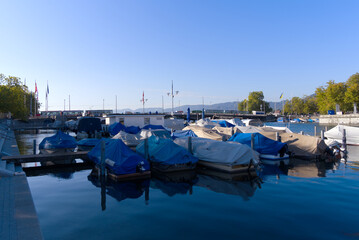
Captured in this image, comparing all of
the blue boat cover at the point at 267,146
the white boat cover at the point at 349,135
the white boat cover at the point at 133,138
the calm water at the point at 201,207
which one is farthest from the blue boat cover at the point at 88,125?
the white boat cover at the point at 349,135

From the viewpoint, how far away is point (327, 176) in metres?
18.9

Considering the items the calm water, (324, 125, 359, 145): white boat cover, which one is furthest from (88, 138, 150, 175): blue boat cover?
(324, 125, 359, 145): white boat cover

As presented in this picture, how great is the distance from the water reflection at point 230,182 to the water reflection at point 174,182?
0.65 m

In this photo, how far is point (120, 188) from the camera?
15.8 metres

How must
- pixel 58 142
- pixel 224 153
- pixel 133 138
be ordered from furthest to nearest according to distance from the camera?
pixel 133 138 → pixel 58 142 → pixel 224 153

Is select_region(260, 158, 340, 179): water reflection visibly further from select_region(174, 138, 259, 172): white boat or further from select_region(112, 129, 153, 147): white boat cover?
select_region(112, 129, 153, 147): white boat cover

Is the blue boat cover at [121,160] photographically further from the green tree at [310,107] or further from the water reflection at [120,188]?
the green tree at [310,107]

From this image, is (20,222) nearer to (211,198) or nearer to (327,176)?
(211,198)

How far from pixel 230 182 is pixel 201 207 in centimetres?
516

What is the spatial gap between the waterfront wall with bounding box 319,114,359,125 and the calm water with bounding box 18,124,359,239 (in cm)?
8362

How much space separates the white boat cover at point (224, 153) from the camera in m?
19.4

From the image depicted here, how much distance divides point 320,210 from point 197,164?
35.7 ft

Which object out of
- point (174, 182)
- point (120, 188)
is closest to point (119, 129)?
point (174, 182)

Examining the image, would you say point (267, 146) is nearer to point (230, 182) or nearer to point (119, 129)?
point (230, 182)
